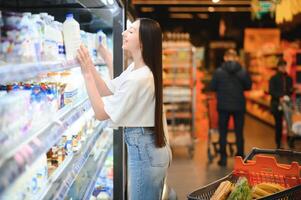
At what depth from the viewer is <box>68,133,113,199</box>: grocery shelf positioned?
3338 millimetres

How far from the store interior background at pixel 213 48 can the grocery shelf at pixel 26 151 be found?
259 centimetres

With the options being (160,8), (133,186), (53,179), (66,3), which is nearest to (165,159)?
(133,186)

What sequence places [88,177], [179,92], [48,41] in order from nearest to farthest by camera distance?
[48,41] < [88,177] < [179,92]

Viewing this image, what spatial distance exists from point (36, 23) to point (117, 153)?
186 cm

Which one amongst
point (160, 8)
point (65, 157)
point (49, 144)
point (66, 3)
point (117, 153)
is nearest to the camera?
point (49, 144)

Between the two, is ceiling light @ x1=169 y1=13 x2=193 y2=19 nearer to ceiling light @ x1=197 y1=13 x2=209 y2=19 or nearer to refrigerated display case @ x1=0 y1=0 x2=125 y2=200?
ceiling light @ x1=197 y1=13 x2=209 y2=19

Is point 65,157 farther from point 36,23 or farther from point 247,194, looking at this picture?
point 247,194

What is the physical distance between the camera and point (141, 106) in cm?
279

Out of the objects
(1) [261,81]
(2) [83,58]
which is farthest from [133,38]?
(1) [261,81]

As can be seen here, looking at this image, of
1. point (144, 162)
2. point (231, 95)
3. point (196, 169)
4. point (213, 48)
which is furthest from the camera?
point (213, 48)

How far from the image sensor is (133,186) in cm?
292

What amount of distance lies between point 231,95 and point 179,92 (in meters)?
1.15

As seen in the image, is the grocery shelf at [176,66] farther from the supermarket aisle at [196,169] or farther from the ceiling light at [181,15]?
the ceiling light at [181,15]

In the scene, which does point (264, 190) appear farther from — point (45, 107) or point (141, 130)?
point (45, 107)
